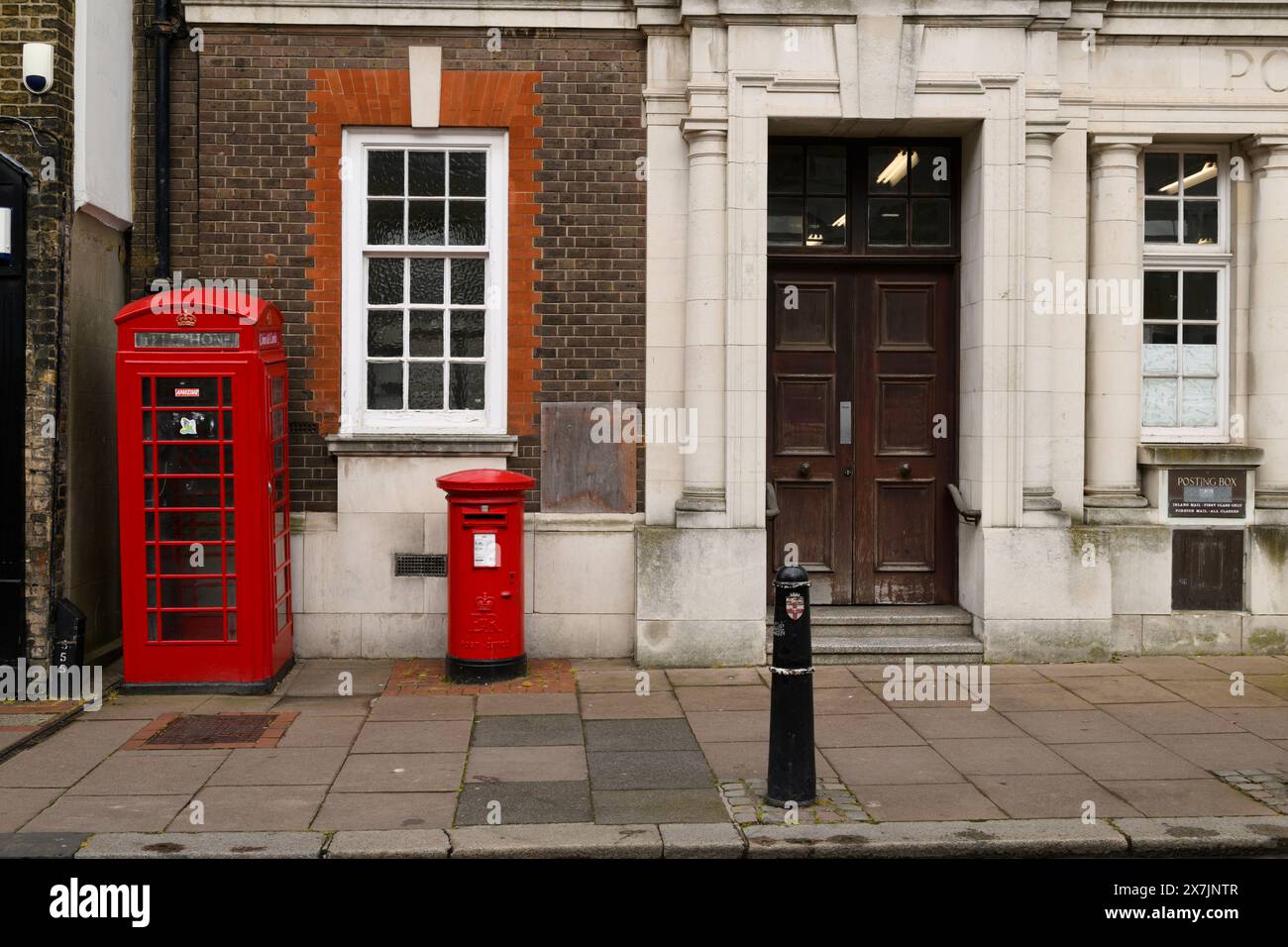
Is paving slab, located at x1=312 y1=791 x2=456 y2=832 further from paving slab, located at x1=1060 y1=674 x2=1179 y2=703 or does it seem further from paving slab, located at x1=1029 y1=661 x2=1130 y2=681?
paving slab, located at x1=1029 y1=661 x2=1130 y2=681

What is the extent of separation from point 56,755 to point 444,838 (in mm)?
Result: 2715

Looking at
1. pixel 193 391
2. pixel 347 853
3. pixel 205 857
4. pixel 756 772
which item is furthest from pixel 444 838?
pixel 193 391

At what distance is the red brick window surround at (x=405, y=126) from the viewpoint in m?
9.55

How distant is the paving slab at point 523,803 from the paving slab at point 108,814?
1.39 m

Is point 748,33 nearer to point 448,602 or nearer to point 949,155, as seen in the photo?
point 949,155

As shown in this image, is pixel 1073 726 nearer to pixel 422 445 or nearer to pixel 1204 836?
pixel 1204 836

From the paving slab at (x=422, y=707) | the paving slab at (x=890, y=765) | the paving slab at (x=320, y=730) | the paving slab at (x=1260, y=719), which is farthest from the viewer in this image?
the paving slab at (x=422, y=707)

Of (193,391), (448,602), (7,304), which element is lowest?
(448,602)

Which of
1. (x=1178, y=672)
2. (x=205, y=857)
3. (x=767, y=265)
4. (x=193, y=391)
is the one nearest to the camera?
(x=205, y=857)

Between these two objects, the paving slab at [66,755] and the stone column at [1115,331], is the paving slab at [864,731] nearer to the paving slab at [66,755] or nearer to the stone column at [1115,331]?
the stone column at [1115,331]

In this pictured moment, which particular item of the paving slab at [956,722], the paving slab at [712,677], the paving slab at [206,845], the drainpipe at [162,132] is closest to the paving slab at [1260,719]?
the paving slab at [956,722]

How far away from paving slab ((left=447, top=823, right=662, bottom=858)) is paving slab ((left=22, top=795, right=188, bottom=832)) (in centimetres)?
143

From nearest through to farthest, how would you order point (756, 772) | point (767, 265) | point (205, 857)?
point (205, 857) → point (756, 772) → point (767, 265)

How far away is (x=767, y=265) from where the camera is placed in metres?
9.99
